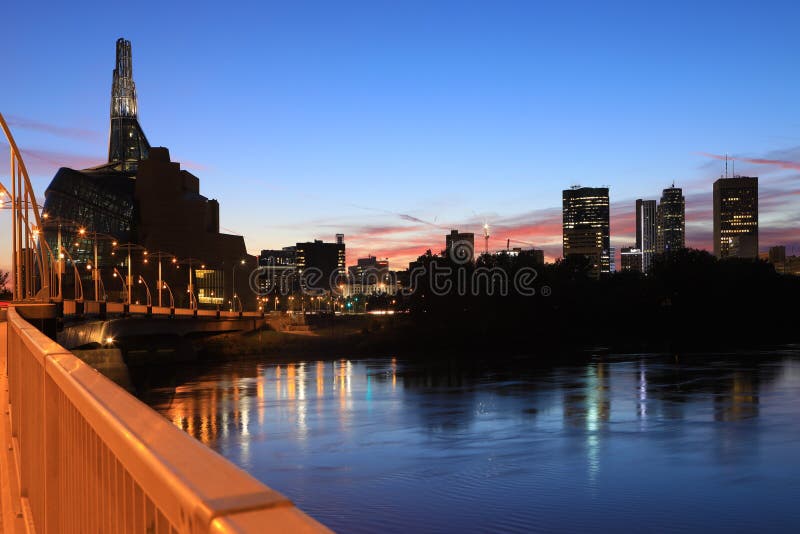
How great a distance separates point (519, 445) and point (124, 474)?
42.8m

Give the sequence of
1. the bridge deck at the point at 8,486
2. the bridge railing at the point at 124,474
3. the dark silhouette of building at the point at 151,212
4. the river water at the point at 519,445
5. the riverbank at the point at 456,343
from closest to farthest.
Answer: the bridge railing at the point at 124,474, the bridge deck at the point at 8,486, the river water at the point at 519,445, the riverbank at the point at 456,343, the dark silhouette of building at the point at 151,212

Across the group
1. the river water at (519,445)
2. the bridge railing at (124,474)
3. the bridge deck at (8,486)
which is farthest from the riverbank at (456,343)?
the bridge railing at (124,474)

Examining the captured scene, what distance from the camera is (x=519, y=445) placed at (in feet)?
145

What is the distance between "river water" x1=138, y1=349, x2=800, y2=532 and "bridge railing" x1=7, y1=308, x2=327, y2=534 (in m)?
24.6

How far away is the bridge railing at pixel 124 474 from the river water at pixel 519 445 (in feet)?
80.8

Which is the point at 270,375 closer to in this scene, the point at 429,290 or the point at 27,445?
the point at 429,290

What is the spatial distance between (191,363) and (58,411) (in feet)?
329

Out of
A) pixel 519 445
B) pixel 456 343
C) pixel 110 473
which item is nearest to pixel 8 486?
pixel 110 473

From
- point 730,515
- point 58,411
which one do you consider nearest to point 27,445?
point 58,411

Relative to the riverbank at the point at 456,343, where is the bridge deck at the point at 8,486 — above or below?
above

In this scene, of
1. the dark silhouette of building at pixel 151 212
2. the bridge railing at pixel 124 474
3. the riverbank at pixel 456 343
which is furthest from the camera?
the dark silhouette of building at pixel 151 212

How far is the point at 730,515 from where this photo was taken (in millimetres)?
30547

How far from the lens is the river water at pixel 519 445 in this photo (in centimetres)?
3128

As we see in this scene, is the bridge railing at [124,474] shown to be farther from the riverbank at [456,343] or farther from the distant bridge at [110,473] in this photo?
the riverbank at [456,343]
